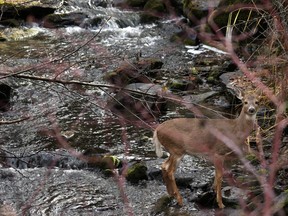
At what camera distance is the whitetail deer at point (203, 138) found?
6816mm

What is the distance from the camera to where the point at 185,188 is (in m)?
7.45

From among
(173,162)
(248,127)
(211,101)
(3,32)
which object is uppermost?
(248,127)

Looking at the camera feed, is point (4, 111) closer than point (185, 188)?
No

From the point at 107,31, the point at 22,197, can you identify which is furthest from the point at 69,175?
the point at 107,31

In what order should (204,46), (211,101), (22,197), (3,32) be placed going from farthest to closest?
(3,32)
(204,46)
(211,101)
(22,197)

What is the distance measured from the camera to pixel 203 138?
275 inches

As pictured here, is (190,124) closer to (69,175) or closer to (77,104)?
(69,175)

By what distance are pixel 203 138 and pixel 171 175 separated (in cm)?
60

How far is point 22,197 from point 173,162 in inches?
77.4

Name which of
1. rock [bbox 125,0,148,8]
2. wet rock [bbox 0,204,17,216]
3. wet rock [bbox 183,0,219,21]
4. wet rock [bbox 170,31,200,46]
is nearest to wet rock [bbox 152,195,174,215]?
wet rock [bbox 0,204,17,216]

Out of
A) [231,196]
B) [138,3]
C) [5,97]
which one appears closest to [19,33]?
[138,3]

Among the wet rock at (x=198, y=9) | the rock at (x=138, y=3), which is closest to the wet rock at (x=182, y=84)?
the wet rock at (x=198, y=9)

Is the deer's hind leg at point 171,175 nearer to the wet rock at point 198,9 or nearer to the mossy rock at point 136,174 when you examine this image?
the mossy rock at point 136,174

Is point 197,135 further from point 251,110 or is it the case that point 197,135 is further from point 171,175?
point 251,110
